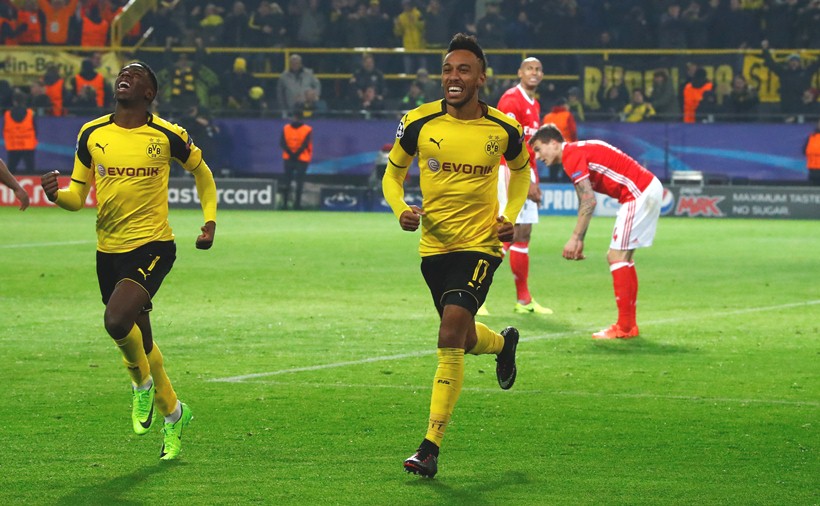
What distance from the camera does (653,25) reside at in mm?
32188

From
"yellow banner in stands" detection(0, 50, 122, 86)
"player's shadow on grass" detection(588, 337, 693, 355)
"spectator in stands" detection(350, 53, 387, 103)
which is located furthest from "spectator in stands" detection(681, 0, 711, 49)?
"player's shadow on grass" detection(588, 337, 693, 355)

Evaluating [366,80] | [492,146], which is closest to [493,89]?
[366,80]

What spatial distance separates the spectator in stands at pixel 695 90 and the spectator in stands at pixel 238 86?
30.6 ft

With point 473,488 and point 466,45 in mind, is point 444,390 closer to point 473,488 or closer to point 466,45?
point 473,488

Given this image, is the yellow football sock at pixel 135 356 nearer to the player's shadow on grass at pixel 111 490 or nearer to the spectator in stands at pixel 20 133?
the player's shadow on grass at pixel 111 490

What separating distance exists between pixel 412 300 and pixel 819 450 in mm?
7530

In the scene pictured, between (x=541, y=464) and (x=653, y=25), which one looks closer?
(x=541, y=464)

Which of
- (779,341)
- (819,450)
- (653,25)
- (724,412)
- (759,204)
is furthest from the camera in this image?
(653,25)

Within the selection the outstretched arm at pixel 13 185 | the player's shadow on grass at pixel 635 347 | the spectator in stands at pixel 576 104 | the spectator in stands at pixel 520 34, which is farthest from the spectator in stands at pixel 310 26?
the outstretched arm at pixel 13 185

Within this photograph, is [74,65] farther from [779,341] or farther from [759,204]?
[779,341]

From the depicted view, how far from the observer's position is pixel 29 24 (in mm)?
34312

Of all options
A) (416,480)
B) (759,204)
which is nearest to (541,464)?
(416,480)

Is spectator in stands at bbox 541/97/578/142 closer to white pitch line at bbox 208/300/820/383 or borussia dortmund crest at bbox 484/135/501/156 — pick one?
white pitch line at bbox 208/300/820/383

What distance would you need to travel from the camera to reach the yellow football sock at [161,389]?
7301 mm
